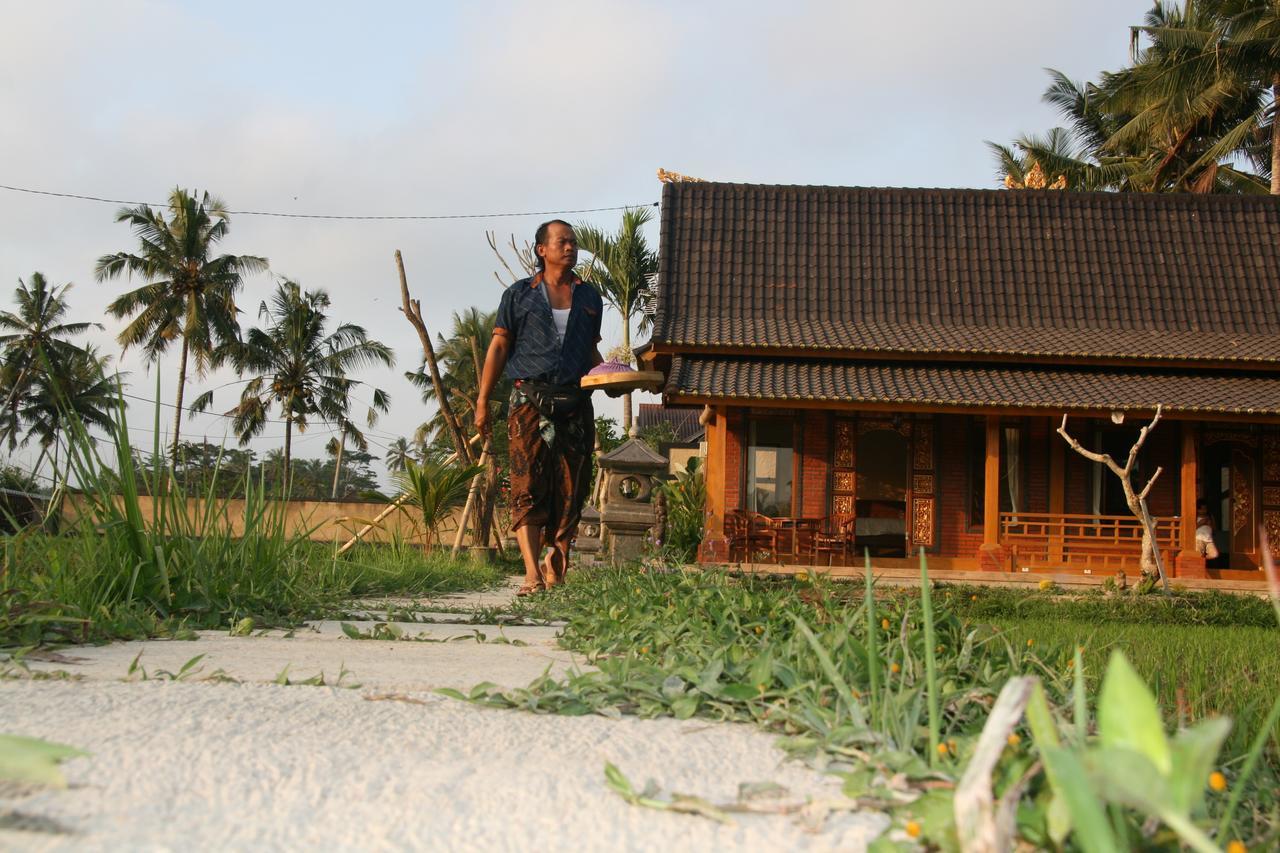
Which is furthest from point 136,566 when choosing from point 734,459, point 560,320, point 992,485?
point 734,459

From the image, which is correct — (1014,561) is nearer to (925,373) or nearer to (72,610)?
(925,373)

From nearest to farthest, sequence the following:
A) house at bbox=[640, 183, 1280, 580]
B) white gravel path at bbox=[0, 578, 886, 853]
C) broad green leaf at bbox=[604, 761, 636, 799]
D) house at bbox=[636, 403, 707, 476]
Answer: white gravel path at bbox=[0, 578, 886, 853]
broad green leaf at bbox=[604, 761, 636, 799]
house at bbox=[640, 183, 1280, 580]
house at bbox=[636, 403, 707, 476]

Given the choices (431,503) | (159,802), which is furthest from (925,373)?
(159,802)

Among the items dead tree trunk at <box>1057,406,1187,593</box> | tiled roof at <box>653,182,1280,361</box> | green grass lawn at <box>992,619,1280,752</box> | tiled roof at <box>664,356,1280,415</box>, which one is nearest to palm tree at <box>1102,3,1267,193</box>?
tiled roof at <box>653,182,1280,361</box>

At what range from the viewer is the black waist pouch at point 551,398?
4.80 m

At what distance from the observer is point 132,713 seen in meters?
1.57

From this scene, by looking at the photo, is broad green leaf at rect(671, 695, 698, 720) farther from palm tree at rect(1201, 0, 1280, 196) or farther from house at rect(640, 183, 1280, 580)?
palm tree at rect(1201, 0, 1280, 196)

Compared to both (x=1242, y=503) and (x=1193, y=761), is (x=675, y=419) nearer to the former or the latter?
(x=1242, y=503)

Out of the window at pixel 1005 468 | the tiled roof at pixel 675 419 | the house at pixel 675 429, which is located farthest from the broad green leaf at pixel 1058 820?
the tiled roof at pixel 675 419

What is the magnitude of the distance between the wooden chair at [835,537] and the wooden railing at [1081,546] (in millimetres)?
1953

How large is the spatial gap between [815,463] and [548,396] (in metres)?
11.3

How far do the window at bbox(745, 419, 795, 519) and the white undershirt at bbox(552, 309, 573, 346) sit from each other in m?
11.0

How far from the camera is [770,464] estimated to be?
1595 cm

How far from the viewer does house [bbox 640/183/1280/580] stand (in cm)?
1410
